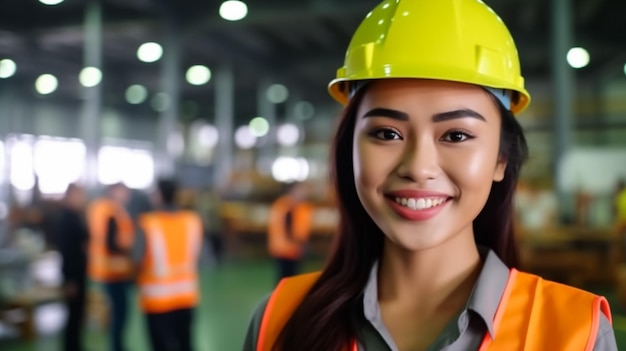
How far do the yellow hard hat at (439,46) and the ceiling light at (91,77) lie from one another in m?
4.90

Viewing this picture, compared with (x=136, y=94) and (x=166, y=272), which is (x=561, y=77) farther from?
(x=136, y=94)

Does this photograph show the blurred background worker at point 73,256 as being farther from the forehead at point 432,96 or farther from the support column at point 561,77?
the forehead at point 432,96

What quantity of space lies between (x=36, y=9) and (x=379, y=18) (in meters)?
3.28

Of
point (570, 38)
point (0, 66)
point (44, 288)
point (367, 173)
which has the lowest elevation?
point (44, 288)

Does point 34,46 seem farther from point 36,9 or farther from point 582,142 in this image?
point 582,142

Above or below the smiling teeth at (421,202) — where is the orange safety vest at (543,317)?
below

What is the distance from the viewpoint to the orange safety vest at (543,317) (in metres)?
0.78

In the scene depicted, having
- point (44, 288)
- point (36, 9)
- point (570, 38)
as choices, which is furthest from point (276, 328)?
point (44, 288)

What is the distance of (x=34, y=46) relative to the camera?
403 cm

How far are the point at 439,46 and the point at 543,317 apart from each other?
1.41 feet

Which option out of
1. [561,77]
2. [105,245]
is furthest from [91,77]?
[561,77]

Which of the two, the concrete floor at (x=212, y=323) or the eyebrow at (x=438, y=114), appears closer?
the eyebrow at (x=438, y=114)

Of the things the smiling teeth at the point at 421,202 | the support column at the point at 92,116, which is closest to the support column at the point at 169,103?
the support column at the point at 92,116

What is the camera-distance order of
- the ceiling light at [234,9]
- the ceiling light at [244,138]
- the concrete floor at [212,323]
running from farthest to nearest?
the ceiling light at [244,138] < the concrete floor at [212,323] < the ceiling light at [234,9]
